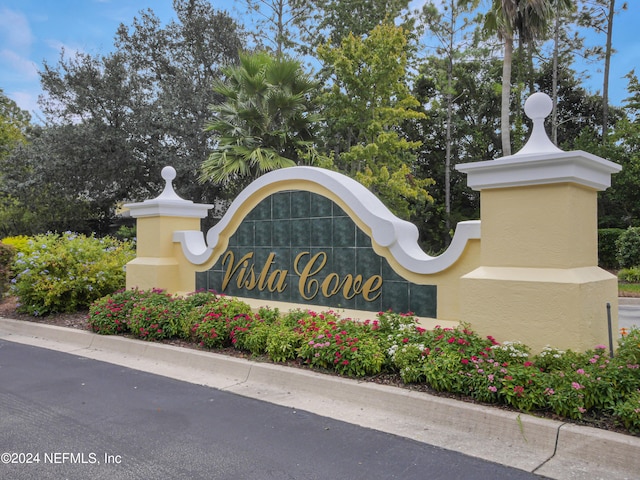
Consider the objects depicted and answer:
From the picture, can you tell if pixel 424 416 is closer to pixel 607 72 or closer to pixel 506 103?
pixel 506 103

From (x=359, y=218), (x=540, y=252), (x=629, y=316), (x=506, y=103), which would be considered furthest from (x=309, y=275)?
(x=506, y=103)

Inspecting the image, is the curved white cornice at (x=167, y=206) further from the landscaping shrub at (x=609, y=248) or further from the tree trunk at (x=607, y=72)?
the tree trunk at (x=607, y=72)

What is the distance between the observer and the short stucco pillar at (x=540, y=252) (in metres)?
4.89

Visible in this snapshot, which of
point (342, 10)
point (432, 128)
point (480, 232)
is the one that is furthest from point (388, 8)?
point (480, 232)

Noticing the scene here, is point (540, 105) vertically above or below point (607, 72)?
below

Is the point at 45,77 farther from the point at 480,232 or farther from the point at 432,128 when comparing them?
the point at 480,232

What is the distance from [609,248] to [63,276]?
2009 centimetres

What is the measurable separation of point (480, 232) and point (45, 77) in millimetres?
20800

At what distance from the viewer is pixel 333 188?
7441 millimetres

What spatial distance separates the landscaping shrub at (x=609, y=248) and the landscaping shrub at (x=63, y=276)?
62.0 ft

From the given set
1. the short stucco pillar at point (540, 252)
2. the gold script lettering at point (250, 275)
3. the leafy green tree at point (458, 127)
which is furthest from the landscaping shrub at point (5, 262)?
the leafy green tree at point (458, 127)

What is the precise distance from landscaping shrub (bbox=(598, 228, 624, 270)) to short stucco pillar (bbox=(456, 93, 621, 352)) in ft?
58.2

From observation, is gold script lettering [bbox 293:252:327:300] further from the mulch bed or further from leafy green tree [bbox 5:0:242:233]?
leafy green tree [bbox 5:0:242:233]

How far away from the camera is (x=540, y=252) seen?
5109 millimetres
